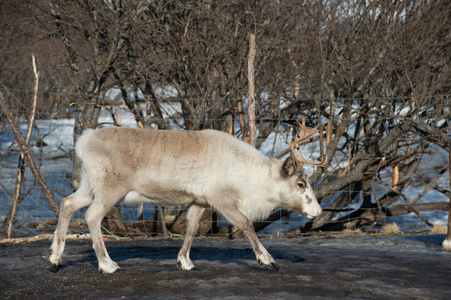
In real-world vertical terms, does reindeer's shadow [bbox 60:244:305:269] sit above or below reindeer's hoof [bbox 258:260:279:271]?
below

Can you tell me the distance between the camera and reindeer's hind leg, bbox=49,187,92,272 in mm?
5160

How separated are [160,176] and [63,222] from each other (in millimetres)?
1144

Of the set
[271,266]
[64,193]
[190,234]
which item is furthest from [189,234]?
[64,193]

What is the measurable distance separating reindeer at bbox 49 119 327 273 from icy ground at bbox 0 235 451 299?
13.9 inches

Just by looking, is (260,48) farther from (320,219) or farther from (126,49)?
(320,219)

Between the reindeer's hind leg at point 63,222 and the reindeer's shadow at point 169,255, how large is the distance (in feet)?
0.65

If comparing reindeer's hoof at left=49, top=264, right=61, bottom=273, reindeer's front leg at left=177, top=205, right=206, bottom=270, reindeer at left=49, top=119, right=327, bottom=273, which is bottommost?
reindeer's hoof at left=49, top=264, right=61, bottom=273

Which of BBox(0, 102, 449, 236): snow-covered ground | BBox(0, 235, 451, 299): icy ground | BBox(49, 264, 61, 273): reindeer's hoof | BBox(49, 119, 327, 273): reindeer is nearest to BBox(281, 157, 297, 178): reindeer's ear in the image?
BBox(49, 119, 327, 273): reindeer

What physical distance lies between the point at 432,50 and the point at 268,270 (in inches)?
250

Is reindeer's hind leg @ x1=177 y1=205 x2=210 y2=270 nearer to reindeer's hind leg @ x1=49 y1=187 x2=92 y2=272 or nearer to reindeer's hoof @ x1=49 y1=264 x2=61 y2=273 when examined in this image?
reindeer's hind leg @ x1=49 y1=187 x2=92 y2=272

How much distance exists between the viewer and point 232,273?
4918 mm

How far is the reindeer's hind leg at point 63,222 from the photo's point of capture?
203 inches

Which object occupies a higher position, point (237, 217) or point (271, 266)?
point (237, 217)

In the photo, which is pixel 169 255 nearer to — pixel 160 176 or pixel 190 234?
pixel 190 234
